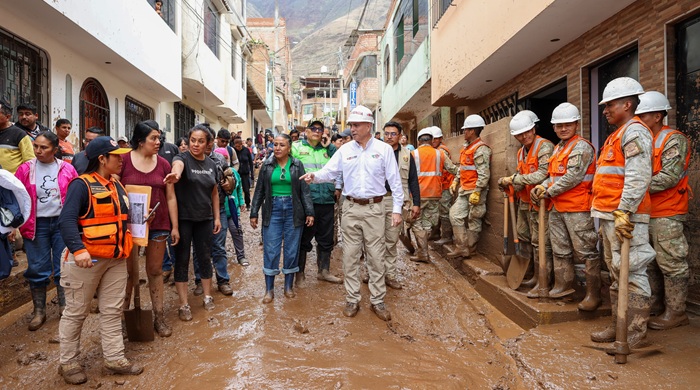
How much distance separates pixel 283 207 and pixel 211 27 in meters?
11.1

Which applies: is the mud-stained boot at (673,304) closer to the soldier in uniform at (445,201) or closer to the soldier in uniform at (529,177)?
the soldier in uniform at (529,177)

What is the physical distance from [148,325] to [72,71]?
5847mm

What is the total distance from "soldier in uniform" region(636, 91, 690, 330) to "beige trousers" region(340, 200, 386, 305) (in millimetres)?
2324

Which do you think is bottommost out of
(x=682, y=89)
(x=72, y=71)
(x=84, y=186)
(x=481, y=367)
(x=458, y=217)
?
(x=481, y=367)

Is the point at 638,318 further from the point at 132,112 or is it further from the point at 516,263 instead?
the point at 132,112

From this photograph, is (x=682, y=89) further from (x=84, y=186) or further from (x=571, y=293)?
(x=84, y=186)

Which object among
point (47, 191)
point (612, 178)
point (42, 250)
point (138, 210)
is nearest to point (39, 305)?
point (42, 250)

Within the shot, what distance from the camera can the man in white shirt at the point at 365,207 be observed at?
4.51 metres

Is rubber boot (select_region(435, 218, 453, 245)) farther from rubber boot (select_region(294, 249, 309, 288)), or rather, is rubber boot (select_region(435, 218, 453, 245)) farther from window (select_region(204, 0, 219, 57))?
window (select_region(204, 0, 219, 57))

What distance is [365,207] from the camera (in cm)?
452

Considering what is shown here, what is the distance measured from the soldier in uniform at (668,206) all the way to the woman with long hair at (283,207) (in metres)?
3.28

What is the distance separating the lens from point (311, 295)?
16.9ft

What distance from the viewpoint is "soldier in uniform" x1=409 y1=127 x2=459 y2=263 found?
265 inches

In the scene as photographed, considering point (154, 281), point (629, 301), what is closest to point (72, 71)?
point (154, 281)
